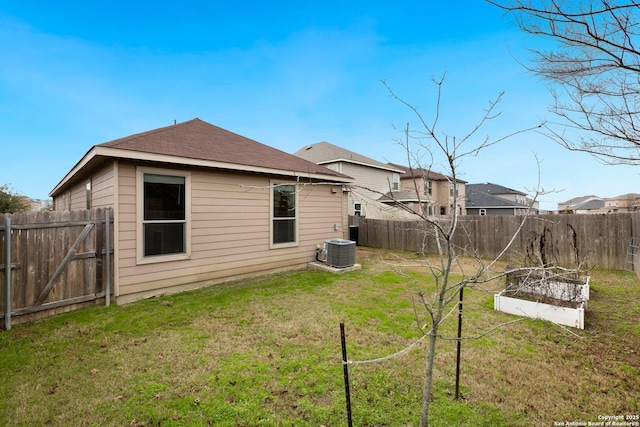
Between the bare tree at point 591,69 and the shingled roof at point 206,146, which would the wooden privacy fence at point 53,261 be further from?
the bare tree at point 591,69

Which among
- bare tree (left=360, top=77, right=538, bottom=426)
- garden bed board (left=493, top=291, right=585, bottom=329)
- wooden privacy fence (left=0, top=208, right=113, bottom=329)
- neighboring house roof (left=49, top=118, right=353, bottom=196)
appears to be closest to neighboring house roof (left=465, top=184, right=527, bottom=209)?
neighboring house roof (left=49, top=118, right=353, bottom=196)

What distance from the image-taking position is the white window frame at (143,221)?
5.11 meters

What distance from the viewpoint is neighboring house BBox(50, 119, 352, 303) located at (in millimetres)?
5027

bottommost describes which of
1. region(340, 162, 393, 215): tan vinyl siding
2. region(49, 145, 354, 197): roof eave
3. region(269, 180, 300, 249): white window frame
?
region(269, 180, 300, 249): white window frame

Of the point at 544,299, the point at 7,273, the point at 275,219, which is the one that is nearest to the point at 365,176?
the point at 275,219

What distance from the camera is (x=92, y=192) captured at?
651 cm

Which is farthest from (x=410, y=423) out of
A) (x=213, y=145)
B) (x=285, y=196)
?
(x=213, y=145)

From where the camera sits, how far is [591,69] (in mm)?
3047

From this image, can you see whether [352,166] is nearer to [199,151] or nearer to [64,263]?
[199,151]

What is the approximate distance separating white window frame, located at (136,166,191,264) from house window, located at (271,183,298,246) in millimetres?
2124

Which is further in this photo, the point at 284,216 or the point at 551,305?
the point at 284,216

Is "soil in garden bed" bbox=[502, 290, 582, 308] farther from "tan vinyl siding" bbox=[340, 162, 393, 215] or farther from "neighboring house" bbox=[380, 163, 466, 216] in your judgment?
"tan vinyl siding" bbox=[340, 162, 393, 215]

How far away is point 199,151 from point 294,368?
4990mm

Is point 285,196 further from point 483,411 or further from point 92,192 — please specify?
point 483,411
